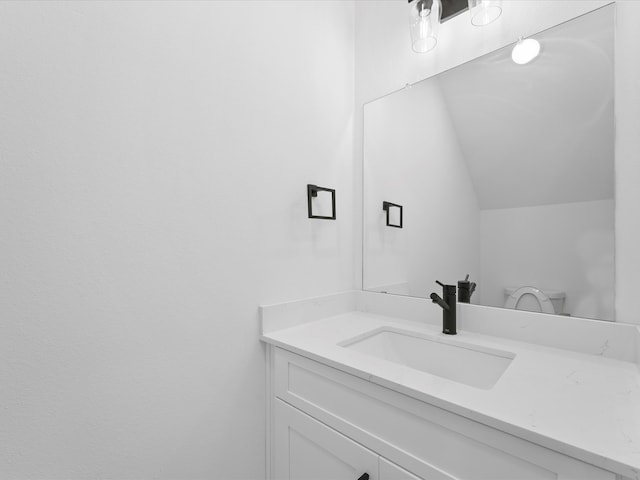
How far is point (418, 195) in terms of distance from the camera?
1351mm

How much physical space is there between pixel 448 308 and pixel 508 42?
37.9 inches

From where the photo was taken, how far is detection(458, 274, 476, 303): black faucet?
3.77 feet

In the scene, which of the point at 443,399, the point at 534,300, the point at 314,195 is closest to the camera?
the point at 443,399

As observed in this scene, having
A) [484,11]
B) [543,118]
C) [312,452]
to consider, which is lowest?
[312,452]

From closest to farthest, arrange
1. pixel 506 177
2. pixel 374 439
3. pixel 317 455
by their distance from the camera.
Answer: pixel 374 439, pixel 317 455, pixel 506 177

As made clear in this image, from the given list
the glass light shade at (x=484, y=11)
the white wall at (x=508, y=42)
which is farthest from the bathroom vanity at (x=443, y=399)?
the glass light shade at (x=484, y=11)

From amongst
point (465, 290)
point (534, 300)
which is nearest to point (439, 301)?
point (465, 290)

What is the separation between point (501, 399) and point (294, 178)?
964mm

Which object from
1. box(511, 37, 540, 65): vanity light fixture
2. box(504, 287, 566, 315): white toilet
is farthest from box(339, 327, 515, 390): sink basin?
box(511, 37, 540, 65): vanity light fixture

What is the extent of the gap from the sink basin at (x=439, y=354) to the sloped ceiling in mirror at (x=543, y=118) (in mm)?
537

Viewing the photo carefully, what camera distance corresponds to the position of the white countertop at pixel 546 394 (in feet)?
1.65

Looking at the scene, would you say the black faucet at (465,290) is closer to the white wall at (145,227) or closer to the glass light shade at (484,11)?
the white wall at (145,227)

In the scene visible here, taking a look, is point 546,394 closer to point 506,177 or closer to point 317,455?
point 317,455

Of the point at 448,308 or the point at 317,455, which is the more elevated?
the point at 448,308
